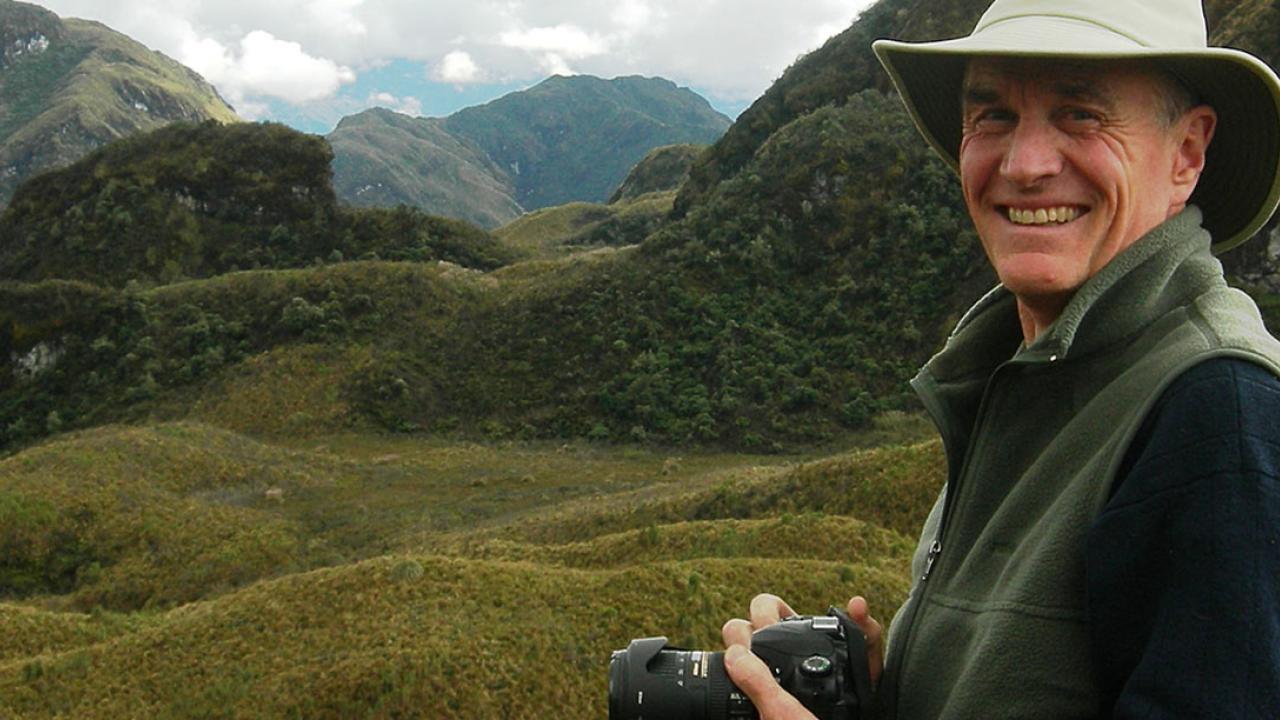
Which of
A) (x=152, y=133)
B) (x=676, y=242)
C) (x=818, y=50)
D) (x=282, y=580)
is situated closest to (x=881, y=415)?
(x=676, y=242)

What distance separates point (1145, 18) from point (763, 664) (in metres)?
1.68

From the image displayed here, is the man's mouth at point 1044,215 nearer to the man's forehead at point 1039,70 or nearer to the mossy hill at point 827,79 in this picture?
the man's forehead at point 1039,70

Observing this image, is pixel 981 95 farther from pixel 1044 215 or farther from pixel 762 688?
pixel 762 688

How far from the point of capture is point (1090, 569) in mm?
1575

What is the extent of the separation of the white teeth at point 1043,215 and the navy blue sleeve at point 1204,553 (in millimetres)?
577

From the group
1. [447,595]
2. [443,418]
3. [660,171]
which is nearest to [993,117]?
[447,595]

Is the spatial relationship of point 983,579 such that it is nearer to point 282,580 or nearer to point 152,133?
point 282,580

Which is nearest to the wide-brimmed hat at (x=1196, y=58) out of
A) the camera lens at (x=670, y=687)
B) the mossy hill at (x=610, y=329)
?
the camera lens at (x=670, y=687)

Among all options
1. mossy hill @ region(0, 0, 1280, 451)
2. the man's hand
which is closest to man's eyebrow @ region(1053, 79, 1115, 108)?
the man's hand

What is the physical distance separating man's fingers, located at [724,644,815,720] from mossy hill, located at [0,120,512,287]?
50726 millimetres

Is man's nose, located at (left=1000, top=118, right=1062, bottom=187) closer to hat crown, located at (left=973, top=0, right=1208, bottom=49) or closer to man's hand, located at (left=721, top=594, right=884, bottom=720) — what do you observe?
hat crown, located at (left=973, top=0, right=1208, bottom=49)

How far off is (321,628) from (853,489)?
8.97 metres

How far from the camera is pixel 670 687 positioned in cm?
251

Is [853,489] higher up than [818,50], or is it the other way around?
[818,50]
